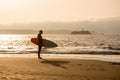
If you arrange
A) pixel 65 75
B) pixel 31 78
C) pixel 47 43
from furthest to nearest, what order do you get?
pixel 47 43
pixel 65 75
pixel 31 78

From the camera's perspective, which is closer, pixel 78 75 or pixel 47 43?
pixel 78 75

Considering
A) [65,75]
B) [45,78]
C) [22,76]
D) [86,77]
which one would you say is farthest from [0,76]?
[86,77]

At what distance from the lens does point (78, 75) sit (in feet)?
42.6

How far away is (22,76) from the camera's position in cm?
1234

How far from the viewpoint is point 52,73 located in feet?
44.2

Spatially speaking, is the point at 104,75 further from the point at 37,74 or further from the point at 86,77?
the point at 37,74

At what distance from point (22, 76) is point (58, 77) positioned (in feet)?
4.82

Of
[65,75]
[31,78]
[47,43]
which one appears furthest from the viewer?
[47,43]

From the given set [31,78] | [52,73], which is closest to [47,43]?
[52,73]

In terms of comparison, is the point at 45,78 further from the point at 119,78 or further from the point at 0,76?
the point at 119,78

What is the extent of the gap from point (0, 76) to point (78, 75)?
3.29m

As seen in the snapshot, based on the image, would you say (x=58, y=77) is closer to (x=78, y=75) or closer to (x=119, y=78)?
(x=78, y=75)

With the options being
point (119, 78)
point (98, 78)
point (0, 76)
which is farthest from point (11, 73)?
point (119, 78)

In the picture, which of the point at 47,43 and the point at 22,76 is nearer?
the point at 22,76
